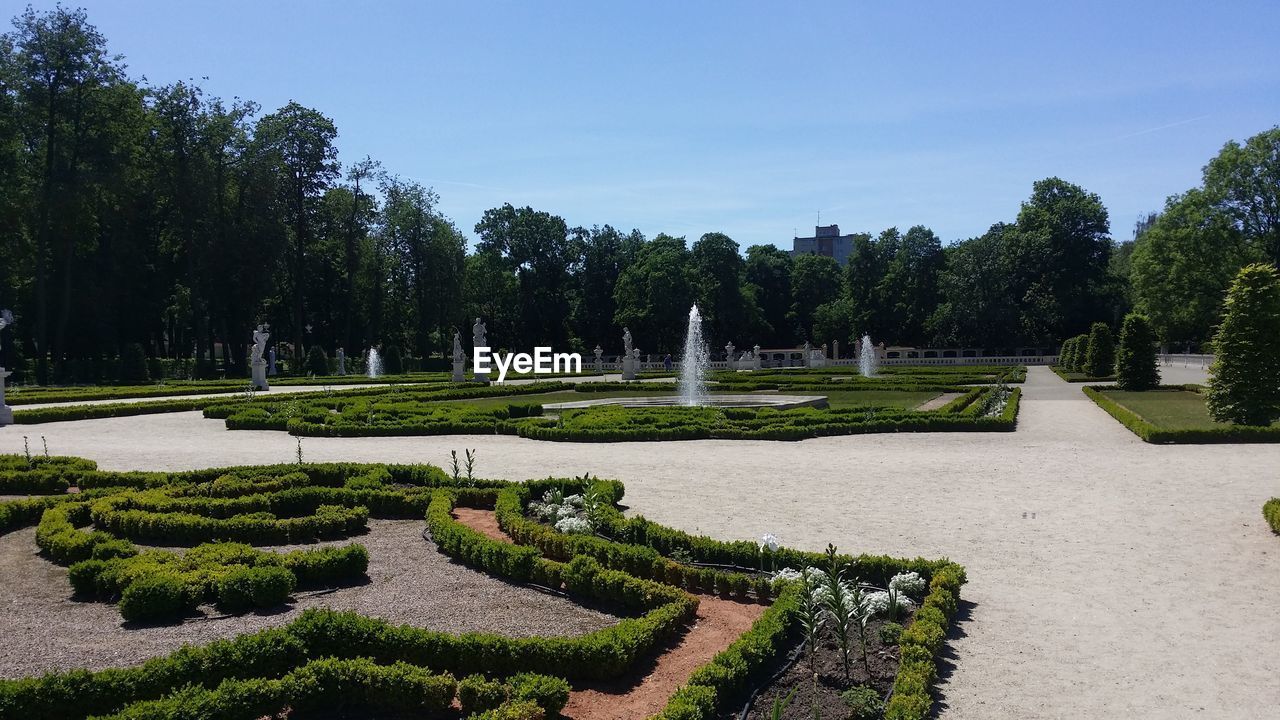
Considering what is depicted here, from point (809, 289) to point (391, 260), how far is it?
35.6m

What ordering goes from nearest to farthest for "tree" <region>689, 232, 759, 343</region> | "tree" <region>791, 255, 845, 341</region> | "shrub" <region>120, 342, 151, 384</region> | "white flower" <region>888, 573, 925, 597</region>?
"white flower" <region>888, 573, 925, 597</region> < "shrub" <region>120, 342, 151, 384</region> < "tree" <region>689, 232, 759, 343</region> < "tree" <region>791, 255, 845, 341</region>

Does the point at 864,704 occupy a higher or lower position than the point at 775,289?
lower

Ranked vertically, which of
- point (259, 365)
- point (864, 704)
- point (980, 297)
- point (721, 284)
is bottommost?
point (864, 704)

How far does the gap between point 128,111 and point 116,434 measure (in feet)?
97.8

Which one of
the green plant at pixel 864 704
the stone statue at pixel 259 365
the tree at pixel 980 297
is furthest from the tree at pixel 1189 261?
the green plant at pixel 864 704

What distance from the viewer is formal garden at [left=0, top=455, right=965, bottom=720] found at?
4797 mm

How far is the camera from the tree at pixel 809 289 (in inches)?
2975

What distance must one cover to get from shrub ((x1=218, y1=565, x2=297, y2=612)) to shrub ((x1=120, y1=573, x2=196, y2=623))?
0.30 meters

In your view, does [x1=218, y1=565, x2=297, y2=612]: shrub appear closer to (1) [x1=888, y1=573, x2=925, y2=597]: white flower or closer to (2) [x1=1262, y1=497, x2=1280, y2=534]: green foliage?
(1) [x1=888, y1=573, x2=925, y2=597]: white flower

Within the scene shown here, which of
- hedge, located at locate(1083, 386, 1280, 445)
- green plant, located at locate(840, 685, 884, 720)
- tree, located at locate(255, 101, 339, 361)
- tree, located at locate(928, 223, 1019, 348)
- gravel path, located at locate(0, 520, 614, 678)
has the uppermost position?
tree, located at locate(255, 101, 339, 361)

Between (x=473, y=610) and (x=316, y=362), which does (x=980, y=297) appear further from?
(x=473, y=610)

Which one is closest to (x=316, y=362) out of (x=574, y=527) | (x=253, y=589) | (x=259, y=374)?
(x=259, y=374)

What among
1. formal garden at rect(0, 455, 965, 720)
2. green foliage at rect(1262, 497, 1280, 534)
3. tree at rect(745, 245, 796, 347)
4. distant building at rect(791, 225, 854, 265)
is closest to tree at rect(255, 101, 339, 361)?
tree at rect(745, 245, 796, 347)

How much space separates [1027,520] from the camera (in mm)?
9586
